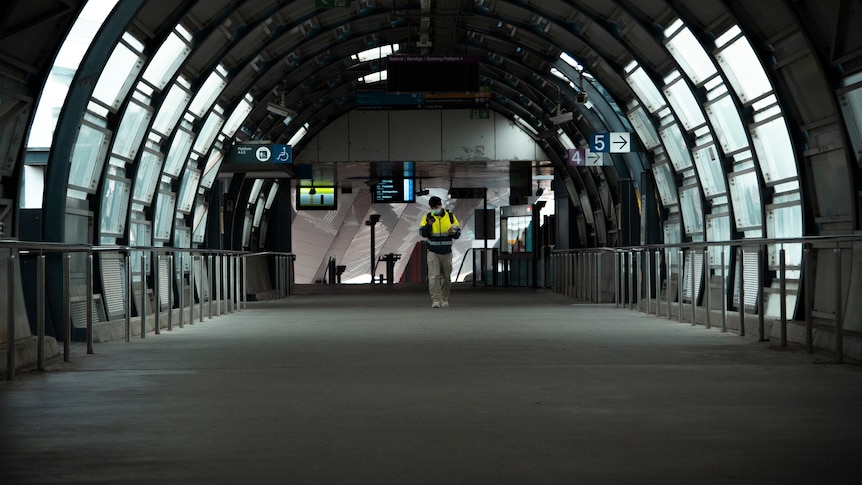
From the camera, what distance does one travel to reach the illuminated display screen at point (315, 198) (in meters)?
35.8

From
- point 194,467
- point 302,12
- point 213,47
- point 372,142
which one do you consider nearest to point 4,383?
point 194,467

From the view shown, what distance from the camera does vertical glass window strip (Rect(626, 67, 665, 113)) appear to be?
2058 cm

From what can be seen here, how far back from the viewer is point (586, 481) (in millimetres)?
4262

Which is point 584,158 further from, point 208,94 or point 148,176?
point 148,176

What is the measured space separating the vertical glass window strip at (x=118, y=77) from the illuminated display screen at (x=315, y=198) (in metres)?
19.5

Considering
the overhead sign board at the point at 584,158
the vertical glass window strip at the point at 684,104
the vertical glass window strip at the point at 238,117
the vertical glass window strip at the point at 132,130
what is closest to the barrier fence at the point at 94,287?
the vertical glass window strip at the point at 132,130

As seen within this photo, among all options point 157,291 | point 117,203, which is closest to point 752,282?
point 157,291

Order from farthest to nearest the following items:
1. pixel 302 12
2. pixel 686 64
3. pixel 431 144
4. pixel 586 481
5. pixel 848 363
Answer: pixel 431 144 → pixel 302 12 → pixel 686 64 → pixel 848 363 → pixel 586 481

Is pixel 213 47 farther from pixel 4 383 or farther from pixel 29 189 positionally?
pixel 4 383

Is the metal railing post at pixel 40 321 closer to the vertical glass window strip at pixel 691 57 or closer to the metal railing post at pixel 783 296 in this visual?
the metal railing post at pixel 783 296

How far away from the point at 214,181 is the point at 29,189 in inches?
393

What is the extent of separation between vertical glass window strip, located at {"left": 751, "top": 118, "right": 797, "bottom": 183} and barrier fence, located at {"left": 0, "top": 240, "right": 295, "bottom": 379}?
7.75 m

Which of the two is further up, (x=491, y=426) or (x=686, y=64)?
(x=686, y=64)

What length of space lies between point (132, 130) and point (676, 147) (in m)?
9.44
